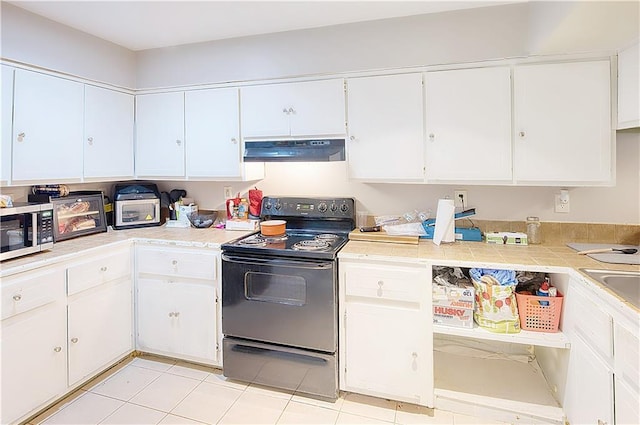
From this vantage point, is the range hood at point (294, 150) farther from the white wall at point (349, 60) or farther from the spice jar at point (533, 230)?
the spice jar at point (533, 230)

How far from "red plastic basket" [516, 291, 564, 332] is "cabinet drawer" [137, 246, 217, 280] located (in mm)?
1887

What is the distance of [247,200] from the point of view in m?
2.90

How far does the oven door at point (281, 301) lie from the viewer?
2096mm

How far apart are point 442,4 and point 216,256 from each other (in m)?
2.16

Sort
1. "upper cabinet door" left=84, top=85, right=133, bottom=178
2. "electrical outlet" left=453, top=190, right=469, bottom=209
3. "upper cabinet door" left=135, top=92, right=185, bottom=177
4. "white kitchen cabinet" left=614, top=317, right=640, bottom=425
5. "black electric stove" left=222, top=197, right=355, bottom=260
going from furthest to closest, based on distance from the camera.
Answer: "upper cabinet door" left=135, top=92, right=185, bottom=177
"upper cabinet door" left=84, top=85, right=133, bottom=178
"electrical outlet" left=453, top=190, right=469, bottom=209
"black electric stove" left=222, top=197, right=355, bottom=260
"white kitchen cabinet" left=614, top=317, right=640, bottom=425

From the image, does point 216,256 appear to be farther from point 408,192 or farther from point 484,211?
point 484,211

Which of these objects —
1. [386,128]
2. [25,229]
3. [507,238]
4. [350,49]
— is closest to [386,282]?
[507,238]

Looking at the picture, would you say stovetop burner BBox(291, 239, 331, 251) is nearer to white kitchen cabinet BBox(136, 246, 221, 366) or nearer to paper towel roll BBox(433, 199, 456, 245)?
white kitchen cabinet BBox(136, 246, 221, 366)

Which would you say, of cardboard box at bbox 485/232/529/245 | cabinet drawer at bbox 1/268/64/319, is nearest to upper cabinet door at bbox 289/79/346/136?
cardboard box at bbox 485/232/529/245

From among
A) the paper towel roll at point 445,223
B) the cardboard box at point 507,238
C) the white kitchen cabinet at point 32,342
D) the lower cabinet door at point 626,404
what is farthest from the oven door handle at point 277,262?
the lower cabinet door at point 626,404

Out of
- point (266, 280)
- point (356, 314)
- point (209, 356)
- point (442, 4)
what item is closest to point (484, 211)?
point (356, 314)

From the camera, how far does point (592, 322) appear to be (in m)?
1.57

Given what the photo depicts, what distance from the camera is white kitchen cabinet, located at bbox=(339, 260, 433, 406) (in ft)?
6.56

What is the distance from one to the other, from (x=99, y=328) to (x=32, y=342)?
0.43m
